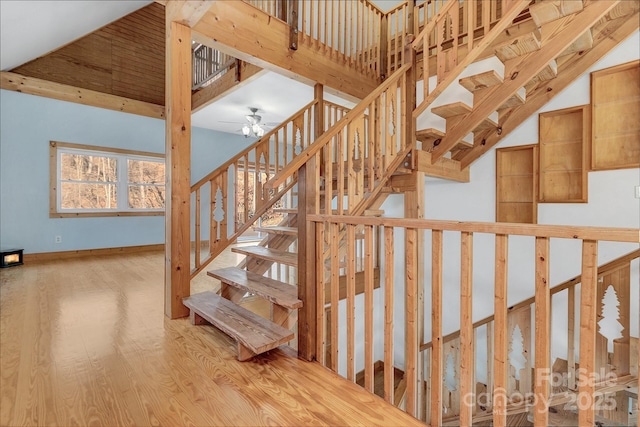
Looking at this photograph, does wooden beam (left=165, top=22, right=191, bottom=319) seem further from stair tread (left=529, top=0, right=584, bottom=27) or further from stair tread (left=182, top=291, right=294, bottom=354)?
stair tread (left=529, top=0, right=584, bottom=27)

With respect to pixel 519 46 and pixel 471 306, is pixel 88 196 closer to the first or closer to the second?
pixel 471 306

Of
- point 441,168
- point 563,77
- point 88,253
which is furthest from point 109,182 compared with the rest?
point 563,77

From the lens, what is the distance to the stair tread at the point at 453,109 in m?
2.50

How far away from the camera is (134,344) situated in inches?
72.0

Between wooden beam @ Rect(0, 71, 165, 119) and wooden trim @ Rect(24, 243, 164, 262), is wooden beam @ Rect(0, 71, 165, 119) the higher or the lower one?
the higher one

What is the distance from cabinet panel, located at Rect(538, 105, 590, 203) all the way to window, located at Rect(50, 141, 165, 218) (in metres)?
5.95

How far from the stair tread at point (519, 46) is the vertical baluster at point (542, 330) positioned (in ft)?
6.06

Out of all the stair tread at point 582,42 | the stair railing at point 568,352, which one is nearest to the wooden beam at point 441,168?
the stair tread at point 582,42

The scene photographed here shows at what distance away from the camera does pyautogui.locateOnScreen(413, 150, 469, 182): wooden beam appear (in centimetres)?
296

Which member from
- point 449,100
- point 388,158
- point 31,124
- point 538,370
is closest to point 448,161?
point 449,100

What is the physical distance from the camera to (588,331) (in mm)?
942

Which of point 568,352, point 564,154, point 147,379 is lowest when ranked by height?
point 568,352

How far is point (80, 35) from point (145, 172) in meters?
2.20

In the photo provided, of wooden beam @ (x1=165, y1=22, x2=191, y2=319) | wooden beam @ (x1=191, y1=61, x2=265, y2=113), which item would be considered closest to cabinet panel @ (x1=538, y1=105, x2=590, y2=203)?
wooden beam @ (x1=191, y1=61, x2=265, y2=113)
